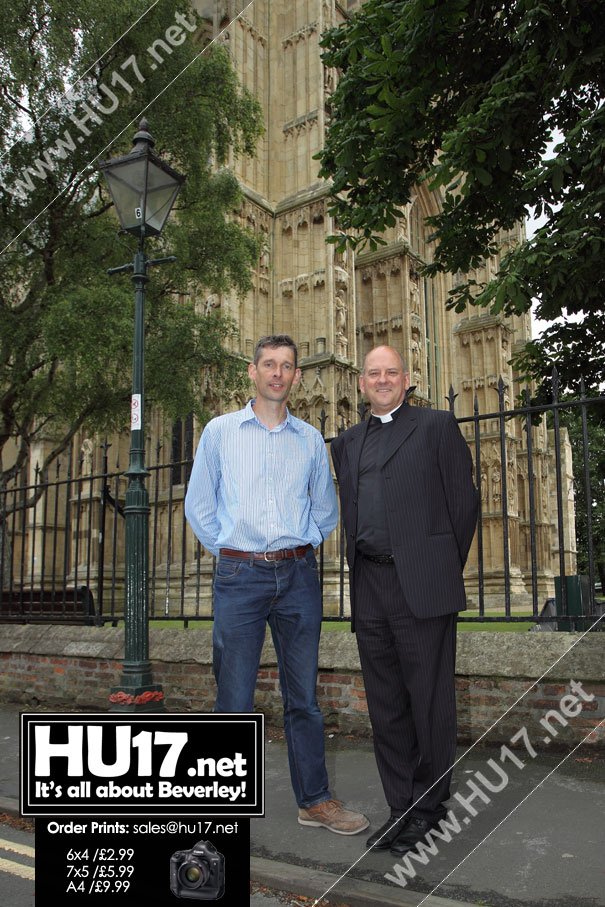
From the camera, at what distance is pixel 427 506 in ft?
10.6

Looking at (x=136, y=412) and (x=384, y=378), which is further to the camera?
(x=136, y=412)

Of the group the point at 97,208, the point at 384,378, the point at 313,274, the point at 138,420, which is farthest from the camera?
the point at 313,274

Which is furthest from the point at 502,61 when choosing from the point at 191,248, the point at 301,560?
the point at 301,560

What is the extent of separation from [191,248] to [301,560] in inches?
360

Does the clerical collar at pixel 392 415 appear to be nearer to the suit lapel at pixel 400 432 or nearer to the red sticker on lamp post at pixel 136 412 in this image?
the suit lapel at pixel 400 432

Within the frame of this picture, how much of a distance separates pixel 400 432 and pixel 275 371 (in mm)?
637

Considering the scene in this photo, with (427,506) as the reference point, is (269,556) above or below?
below

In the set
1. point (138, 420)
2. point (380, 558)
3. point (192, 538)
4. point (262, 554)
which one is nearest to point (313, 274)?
point (192, 538)

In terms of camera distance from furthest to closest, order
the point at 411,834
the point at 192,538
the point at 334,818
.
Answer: the point at 192,538 → the point at 334,818 → the point at 411,834

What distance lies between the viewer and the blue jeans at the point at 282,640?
340 cm

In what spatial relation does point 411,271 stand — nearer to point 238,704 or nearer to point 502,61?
point 502,61

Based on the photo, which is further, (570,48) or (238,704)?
(570,48)

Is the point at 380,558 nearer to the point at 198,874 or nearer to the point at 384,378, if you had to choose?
the point at 384,378

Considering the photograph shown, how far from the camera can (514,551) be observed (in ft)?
72.8
